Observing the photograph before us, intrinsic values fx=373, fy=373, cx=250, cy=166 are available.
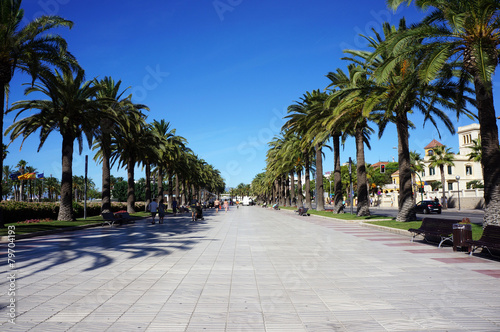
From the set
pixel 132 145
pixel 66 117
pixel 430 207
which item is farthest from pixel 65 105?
pixel 430 207

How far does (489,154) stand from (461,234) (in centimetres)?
401

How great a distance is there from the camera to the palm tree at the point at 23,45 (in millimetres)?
16844

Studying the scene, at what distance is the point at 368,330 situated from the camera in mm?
4473

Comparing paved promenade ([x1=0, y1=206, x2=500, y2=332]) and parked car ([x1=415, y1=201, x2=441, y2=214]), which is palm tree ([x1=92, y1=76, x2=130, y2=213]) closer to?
paved promenade ([x1=0, y1=206, x2=500, y2=332])

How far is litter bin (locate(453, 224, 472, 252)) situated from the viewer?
10578mm

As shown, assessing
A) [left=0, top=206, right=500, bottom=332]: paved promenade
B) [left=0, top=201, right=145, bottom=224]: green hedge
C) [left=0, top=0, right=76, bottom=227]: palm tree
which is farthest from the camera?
[left=0, top=201, right=145, bottom=224]: green hedge

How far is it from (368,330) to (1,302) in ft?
17.2

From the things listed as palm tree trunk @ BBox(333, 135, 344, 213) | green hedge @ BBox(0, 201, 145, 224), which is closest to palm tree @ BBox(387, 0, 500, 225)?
palm tree trunk @ BBox(333, 135, 344, 213)

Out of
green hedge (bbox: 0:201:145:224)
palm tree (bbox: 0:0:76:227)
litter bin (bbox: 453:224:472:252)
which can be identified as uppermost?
palm tree (bbox: 0:0:76:227)

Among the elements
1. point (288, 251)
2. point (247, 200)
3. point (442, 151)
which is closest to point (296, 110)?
point (288, 251)

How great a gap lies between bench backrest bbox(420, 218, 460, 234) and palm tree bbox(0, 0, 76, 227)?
18145 millimetres

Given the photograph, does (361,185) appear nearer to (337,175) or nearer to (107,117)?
(337,175)

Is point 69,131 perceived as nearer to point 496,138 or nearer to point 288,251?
point 288,251

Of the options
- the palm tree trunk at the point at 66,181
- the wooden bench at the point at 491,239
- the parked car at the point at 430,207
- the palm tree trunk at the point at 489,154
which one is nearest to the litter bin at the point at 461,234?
the wooden bench at the point at 491,239
